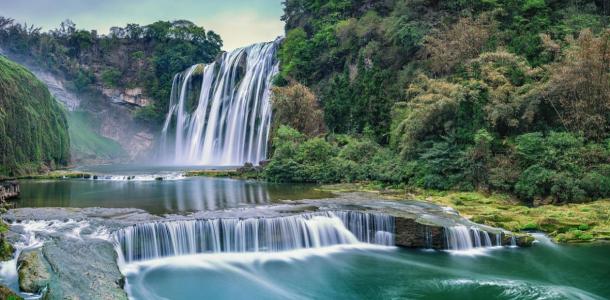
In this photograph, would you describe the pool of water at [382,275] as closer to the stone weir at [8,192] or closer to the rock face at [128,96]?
the stone weir at [8,192]

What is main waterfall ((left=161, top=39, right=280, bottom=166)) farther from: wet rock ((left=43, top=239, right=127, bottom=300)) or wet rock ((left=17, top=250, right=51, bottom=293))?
wet rock ((left=17, top=250, right=51, bottom=293))

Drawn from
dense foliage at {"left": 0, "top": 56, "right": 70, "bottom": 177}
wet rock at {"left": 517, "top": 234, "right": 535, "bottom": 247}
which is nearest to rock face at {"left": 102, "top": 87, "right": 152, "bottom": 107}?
dense foliage at {"left": 0, "top": 56, "right": 70, "bottom": 177}

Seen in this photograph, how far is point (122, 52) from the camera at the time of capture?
220 feet

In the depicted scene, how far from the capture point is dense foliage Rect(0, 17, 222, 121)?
61562 mm

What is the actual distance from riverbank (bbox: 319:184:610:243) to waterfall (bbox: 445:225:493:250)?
50.7 inches

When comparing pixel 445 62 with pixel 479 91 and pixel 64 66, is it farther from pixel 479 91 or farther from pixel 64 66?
pixel 64 66

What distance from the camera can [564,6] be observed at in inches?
1039

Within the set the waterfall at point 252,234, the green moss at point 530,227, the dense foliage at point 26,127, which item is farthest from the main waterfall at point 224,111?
the green moss at point 530,227

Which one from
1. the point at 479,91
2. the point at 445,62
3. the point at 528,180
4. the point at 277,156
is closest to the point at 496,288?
the point at 528,180

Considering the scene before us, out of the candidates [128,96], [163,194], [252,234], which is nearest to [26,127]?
[163,194]

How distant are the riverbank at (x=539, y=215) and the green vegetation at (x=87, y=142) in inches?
1955

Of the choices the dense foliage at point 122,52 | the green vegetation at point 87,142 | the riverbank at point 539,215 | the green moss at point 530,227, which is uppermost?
the dense foliage at point 122,52

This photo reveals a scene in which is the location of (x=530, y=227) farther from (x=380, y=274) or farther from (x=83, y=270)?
(x=83, y=270)

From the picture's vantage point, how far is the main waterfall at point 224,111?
138 feet
